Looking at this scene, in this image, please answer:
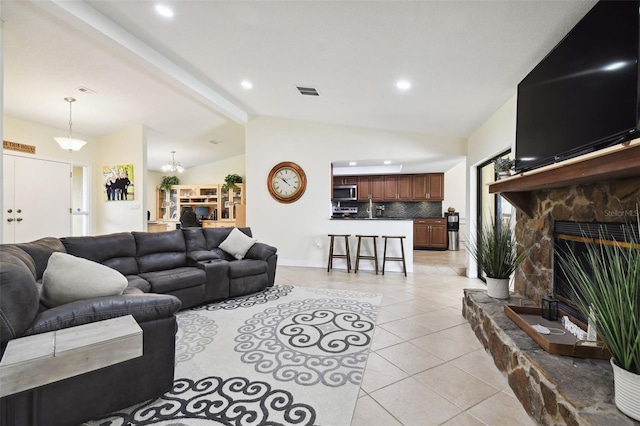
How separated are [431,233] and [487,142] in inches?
175

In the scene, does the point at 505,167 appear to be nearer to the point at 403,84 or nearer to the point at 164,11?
the point at 403,84

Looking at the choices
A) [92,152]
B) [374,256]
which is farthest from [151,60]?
[374,256]

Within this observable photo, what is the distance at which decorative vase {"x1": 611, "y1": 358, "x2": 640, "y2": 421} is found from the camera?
1118 mm

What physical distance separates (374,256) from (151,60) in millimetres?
4575

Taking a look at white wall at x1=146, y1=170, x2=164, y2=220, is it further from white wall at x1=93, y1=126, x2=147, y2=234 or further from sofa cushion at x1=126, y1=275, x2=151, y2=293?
sofa cushion at x1=126, y1=275, x2=151, y2=293

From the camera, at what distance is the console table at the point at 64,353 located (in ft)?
3.54

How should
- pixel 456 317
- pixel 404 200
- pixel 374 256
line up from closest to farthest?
pixel 456 317, pixel 374 256, pixel 404 200

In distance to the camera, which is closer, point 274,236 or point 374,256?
point 374,256

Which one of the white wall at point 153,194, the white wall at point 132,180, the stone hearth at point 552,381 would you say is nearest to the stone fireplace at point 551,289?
the stone hearth at point 552,381

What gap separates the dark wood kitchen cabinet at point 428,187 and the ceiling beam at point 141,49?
17.5 ft

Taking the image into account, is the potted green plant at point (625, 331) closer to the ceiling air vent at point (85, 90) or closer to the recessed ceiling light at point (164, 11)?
the recessed ceiling light at point (164, 11)

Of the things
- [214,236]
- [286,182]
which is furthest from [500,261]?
[286,182]

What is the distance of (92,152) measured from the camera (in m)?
6.24

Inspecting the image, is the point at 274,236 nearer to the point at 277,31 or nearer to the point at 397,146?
the point at 397,146
